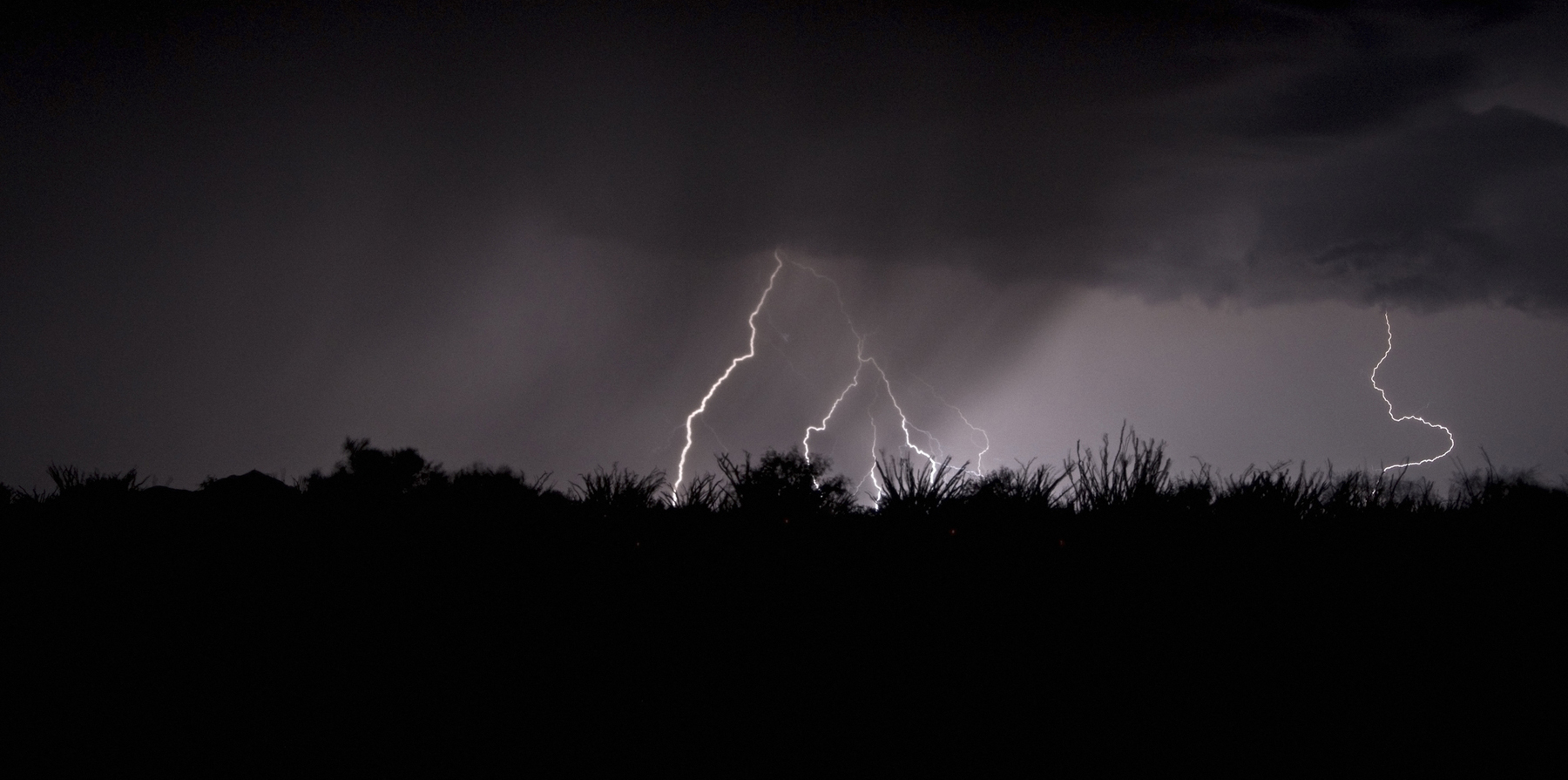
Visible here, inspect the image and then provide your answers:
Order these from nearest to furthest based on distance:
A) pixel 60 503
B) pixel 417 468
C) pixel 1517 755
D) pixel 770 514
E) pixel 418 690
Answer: pixel 1517 755 < pixel 418 690 < pixel 770 514 < pixel 60 503 < pixel 417 468

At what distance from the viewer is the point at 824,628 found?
151 inches

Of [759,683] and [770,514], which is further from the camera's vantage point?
[770,514]

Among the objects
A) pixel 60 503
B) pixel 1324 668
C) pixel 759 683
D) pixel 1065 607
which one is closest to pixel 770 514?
pixel 759 683

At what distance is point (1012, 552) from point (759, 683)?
149cm

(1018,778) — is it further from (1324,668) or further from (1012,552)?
(1324,668)

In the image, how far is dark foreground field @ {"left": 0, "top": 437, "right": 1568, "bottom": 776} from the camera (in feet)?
11.2

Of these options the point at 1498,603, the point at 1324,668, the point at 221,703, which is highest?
the point at 1498,603

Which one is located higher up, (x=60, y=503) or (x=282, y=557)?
(x=60, y=503)

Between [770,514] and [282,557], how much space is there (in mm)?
3054

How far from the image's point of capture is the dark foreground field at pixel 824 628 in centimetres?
340

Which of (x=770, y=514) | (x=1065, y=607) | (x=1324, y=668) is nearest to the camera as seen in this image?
(x=1324, y=668)

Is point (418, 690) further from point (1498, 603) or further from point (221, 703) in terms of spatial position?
point (1498, 603)

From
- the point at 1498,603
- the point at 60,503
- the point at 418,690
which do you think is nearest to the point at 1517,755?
the point at 1498,603

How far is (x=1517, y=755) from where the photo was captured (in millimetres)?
3193
